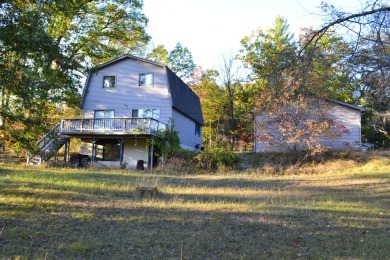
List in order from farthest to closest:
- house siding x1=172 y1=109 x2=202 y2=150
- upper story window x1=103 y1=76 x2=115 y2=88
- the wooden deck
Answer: upper story window x1=103 y1=76 x2=115 y2=88, house siding x1=172 y1=109 x2=202 y2=150, the wooden deck

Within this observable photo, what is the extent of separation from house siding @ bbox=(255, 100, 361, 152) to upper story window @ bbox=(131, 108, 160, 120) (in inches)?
268

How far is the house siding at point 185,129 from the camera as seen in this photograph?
24422 mm

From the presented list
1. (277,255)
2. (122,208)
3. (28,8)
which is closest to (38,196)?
(122,208)

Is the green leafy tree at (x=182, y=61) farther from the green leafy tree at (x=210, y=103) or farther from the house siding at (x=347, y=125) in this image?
the house siding at (x=347, y=125)

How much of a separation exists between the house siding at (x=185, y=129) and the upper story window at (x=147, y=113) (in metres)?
1.16

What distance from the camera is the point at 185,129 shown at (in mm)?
26453

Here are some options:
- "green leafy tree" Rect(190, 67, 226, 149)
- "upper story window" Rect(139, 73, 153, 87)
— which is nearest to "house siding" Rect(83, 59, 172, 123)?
"upper story window" Rect(139, 73, 153, 87)

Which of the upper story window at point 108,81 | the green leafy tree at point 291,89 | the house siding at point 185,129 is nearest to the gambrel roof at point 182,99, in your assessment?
the house siding at point 185,129

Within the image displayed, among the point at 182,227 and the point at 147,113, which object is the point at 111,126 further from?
the point at 182,227

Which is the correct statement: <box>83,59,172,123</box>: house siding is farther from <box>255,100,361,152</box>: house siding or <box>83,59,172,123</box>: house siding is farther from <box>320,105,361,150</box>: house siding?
<box>320,105,361,150</box>: house siding

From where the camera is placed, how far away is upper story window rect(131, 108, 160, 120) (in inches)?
929

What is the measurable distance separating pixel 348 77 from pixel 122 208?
5.62 m

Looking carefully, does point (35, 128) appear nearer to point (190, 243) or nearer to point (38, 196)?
point (38, 196)

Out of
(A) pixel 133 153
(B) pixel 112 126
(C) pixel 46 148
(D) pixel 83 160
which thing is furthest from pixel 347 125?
(C) pixel 46 148
